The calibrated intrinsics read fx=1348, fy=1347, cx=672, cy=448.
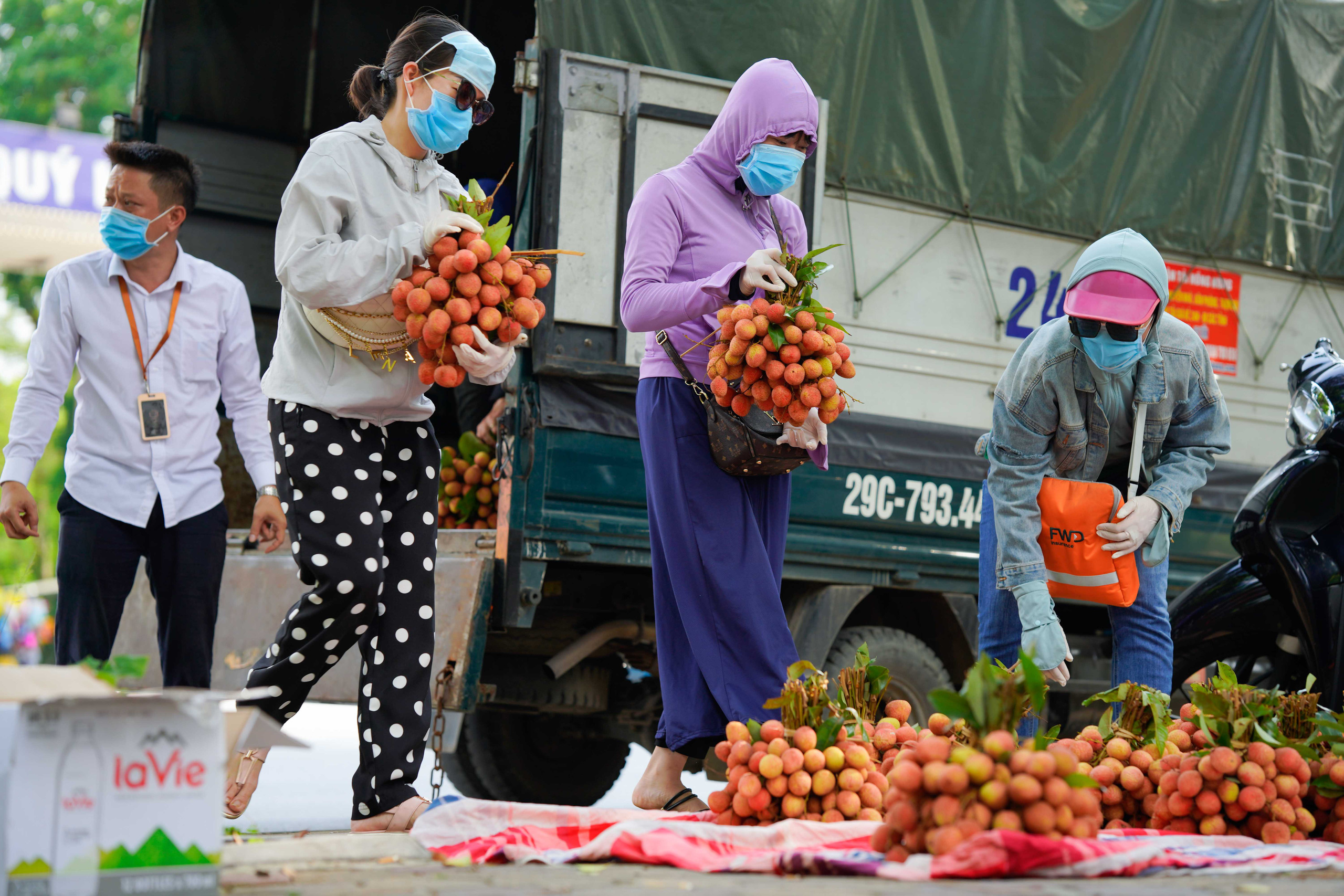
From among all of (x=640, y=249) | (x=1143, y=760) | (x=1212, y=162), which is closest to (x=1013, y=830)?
(x=1143, y=760)

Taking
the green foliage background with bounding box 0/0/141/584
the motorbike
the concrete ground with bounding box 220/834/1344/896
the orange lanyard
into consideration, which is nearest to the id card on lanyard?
the orange lanyard

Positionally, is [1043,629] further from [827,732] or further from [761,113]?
[761,113]

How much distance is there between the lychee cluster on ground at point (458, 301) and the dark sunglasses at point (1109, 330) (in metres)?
1.49

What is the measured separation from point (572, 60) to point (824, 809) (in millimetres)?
2879

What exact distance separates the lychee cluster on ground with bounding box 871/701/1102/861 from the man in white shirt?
227cm

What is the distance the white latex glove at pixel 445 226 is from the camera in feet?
11.2

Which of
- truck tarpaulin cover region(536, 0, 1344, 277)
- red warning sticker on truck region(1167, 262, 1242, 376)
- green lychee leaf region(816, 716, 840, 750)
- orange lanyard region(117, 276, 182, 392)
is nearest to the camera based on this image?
green lychee leaf region(816, 716, 840, 750)

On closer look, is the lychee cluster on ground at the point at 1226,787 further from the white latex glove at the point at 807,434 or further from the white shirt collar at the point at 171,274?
the white shirt collar at the point at 171,274

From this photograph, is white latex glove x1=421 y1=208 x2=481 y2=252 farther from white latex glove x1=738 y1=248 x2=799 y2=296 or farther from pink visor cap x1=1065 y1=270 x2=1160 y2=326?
pink visor cap x1=1065 y1=270 x2=1160 y2=326

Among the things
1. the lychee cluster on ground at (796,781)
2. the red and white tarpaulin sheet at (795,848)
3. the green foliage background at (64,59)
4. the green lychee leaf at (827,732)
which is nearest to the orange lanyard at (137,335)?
the red and white tarpaulin sheet at (795,848)

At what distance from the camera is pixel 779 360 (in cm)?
359

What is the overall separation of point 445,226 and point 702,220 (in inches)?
33.7

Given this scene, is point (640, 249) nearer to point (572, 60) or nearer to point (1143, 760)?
point (572, 60)

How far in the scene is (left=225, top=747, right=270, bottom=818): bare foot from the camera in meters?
3.62
